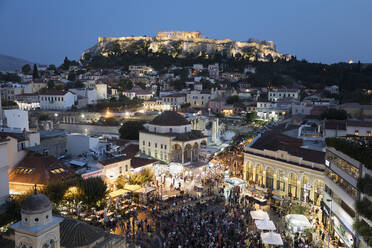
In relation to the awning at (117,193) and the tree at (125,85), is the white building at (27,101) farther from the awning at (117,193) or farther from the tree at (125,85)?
the awning at (117,193)

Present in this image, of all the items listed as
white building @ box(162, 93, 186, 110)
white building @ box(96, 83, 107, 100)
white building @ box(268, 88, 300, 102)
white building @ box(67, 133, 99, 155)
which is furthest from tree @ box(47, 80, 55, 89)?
white building @ box(268, 88, 300, 102)

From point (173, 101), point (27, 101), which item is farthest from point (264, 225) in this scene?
point (27, 101)

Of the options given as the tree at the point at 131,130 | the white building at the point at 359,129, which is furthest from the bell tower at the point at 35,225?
the tree at the point at 131,130

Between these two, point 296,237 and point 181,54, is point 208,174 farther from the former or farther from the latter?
point 181,54

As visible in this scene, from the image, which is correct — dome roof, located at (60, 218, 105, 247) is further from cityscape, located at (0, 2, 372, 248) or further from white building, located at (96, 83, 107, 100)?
white building, located at (96, 83, 107, 100)

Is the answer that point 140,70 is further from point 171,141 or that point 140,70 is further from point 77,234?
point 77,234

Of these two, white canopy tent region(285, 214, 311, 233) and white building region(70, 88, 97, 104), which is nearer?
white canopy tent region(285, 214, 311, 233)
